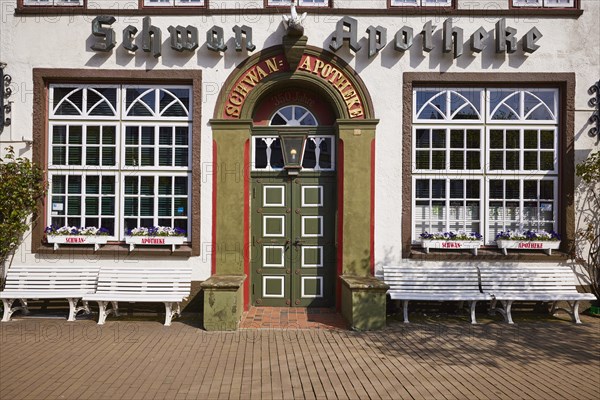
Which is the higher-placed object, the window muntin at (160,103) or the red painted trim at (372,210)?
the window muntin at (160,103)

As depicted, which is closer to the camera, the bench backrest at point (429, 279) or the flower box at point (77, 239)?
the bench backrest at point (429, 279)

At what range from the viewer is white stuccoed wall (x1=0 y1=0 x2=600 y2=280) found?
7.74 metres

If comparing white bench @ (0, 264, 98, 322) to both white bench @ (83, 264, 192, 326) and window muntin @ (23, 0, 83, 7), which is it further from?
window muntin @ (23, 0, 83, 7)

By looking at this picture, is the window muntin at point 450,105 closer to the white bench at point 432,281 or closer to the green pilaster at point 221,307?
the white bench at point 432,281

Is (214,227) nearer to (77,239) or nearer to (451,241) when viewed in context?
(77,239)

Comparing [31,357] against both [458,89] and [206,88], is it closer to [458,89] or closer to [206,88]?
[206,88]

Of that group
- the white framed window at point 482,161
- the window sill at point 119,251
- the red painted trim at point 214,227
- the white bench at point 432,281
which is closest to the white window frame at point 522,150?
the white framed window at point 482,161

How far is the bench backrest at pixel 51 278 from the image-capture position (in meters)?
7.36

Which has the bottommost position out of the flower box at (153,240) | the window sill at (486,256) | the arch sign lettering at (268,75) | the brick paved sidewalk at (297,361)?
the brick paved sidewalk at (297,361)

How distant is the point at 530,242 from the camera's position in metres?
7.69

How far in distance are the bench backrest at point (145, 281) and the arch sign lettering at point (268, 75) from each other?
112 inches

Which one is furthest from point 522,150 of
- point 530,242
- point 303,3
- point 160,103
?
point 160,103

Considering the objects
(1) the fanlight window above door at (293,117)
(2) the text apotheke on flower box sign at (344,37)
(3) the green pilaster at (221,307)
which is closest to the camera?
(3) the green pilaster at (221,307)

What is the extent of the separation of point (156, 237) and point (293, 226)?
7.80ft
